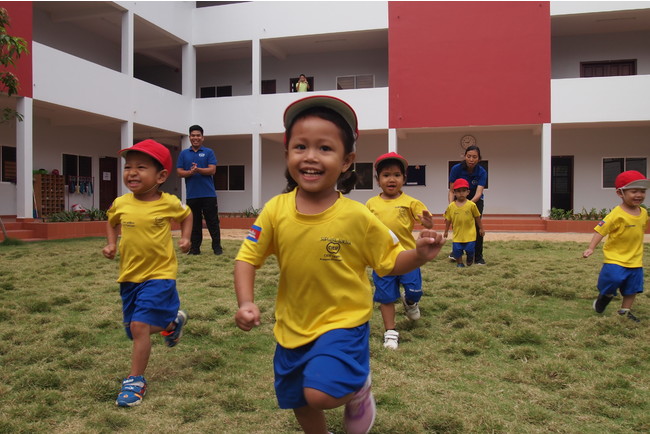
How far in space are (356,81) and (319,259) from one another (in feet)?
58.5

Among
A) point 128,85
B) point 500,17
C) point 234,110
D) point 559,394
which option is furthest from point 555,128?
point 559,394

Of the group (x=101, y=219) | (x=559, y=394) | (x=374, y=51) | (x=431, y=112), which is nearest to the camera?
(x=559, y=394)

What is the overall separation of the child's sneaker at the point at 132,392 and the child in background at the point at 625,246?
3.79 meters

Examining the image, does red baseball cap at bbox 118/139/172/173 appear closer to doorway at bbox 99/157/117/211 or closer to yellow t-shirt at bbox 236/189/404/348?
yellow t-shirt at bbox 236/189/404/348

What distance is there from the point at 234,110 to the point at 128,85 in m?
3.79

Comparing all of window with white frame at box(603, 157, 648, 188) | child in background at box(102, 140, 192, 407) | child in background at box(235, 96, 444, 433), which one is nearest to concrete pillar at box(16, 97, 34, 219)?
child in background at box(102, 140, 192, 407)

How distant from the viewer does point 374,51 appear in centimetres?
1877

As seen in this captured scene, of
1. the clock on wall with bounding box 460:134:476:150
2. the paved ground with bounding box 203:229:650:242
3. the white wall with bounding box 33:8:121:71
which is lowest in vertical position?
the paved ground with bounding box 203:229:650:242

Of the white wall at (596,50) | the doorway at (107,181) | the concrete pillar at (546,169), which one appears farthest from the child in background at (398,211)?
the doorway at (107,181)

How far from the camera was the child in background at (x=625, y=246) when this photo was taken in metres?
4.51

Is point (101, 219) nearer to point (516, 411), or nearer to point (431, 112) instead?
point (431, 112)

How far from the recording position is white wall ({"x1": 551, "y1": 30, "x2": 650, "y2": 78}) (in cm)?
1678

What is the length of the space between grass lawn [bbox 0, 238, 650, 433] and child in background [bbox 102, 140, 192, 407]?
33 cm

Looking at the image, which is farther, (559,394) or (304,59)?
(304,59)
